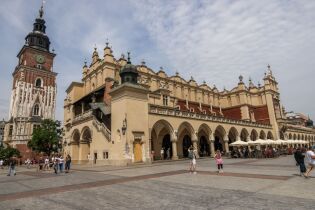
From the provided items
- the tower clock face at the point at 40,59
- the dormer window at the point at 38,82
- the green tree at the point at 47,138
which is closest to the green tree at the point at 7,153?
the green tree at the point at 47,138

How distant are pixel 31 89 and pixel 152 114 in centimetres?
4712

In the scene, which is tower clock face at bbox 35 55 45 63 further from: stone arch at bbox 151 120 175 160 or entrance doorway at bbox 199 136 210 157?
entrance doorway at bbox 199 136 210 157

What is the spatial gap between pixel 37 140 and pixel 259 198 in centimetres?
4128

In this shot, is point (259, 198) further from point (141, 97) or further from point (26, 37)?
point (26, 37)

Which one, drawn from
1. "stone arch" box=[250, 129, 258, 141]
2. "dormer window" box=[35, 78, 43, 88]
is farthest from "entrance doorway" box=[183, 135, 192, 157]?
"dormer window" box=[35, 78, 43, 88]

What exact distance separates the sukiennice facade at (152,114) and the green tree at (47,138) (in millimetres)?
2953

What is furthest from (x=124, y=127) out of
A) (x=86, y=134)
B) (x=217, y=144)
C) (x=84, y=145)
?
(x=217, y=144)

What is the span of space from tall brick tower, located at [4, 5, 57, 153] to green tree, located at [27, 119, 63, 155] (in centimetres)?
1880

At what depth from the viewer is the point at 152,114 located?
27.8 meters

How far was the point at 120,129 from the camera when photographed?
25.2m

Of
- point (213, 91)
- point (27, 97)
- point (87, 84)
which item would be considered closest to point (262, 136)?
point (213, 91)

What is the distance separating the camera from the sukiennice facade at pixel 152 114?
2588cm

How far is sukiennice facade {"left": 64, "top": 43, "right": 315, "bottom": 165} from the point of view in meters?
25.9

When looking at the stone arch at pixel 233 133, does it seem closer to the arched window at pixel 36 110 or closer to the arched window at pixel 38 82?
the arched window at pixel 36 110
